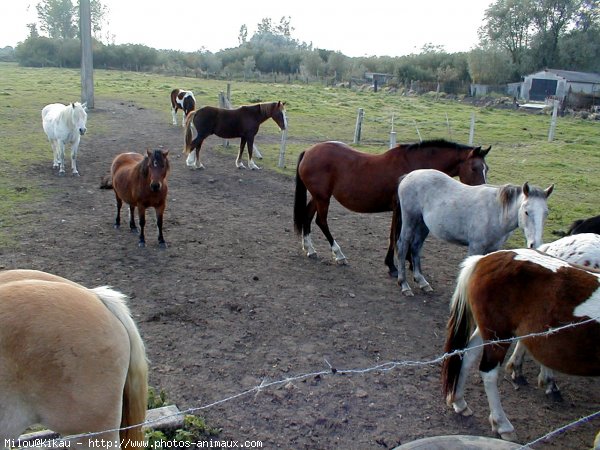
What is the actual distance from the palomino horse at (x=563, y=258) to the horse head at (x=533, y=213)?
0.11 metres

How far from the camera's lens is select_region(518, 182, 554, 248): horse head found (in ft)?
15.0

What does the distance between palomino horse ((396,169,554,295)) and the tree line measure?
44.9m

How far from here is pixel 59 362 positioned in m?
2.05

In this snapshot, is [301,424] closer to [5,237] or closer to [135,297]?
[135,297]

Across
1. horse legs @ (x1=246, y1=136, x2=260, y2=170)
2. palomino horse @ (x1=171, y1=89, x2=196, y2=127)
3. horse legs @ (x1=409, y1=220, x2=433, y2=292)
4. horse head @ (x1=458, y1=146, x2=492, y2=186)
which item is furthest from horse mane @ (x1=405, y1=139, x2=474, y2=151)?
palomino horse @ (x1=171, y1=89, x2=196, y2=127)

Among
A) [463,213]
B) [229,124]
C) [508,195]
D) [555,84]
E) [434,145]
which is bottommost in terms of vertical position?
[463,213]

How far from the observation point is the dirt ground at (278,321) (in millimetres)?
3656

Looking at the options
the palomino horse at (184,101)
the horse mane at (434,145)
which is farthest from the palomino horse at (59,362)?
the palomino horse at (184,101)

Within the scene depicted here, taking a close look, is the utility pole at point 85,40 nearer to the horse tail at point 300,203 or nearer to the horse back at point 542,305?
the horse tail at point 300,203

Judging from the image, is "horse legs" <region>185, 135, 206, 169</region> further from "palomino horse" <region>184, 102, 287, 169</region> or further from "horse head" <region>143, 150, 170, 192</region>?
"horse head" <region>143, 150, 170, 192</region>

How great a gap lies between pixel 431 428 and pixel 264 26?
111m

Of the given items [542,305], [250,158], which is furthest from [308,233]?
[250,158]

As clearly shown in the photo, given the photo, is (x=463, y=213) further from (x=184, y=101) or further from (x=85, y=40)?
(x=85, y=40)

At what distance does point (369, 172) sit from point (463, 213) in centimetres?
165
